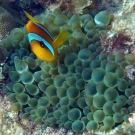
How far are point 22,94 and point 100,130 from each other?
1.05 m

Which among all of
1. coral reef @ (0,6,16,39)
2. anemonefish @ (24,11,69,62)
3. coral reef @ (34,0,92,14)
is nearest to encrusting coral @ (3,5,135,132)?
coral reef @ (34,0,92,14)

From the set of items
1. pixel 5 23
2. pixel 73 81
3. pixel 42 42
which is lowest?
pixel 73 81

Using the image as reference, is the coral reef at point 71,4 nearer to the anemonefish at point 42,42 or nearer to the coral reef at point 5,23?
the coral reef at point 5,23

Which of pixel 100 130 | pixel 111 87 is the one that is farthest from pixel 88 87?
pixel 100 130

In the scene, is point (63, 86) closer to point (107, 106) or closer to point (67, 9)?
point (107, 106)

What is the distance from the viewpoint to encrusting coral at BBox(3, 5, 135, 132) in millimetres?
2199

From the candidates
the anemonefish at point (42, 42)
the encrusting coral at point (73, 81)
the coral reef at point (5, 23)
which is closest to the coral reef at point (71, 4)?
the encrusting coral at point (73, 81)

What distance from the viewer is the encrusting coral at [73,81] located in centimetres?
220

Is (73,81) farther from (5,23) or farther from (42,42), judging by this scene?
(5,23)

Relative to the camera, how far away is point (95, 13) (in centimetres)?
323

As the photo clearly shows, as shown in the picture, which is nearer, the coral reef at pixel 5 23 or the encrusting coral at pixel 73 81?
the encrusting coral at pixel 73 81

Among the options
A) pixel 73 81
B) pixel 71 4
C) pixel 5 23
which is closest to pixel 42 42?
pixel 73 81

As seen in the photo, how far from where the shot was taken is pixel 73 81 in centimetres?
243

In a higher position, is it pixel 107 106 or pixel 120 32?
pixel 120 32
